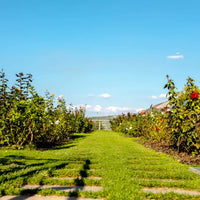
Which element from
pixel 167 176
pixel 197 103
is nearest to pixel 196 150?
pixel 197 103

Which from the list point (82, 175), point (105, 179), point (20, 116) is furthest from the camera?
point (20, 116)

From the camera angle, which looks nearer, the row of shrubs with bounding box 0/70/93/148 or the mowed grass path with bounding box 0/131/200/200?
the mowed grass path with bounding box 0/131/200/200

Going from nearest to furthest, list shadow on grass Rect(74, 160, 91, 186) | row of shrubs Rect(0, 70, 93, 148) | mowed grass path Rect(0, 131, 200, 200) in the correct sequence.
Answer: mowed grass path Rect(0, 131, 200, 200), shadow on grass Rect(74, 160, 91, 186), row of shrubs Rect(0, 70, 93, 148)

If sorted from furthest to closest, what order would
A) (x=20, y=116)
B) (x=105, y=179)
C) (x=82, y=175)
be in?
(x=20, y=116)
(x=82, y=175)
(x=105, y=179)

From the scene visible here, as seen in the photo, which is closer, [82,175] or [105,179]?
[105,179]

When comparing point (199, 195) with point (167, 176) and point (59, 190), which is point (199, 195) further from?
point (59, 190)

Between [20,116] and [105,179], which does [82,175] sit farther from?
[20,116]

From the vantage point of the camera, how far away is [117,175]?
3.90 metres

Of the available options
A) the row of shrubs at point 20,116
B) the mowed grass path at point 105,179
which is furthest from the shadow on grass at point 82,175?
the row of shrubs at point 20,116

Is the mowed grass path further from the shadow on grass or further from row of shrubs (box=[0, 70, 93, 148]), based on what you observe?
row of shrubs (box=[0, 70, 93, 148])

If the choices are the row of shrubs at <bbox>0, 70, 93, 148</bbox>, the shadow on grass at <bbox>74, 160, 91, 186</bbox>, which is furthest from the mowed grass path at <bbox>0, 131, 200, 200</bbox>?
the row of shrubs at <bbox>0, 70, 93, 148</bbox>

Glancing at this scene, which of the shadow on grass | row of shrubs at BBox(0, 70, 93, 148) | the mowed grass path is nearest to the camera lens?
the mowed grass path

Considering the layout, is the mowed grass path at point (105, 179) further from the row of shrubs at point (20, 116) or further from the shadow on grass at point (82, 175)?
the row of shrubs at point (20, 116)

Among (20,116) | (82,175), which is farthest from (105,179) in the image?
(20,116)
